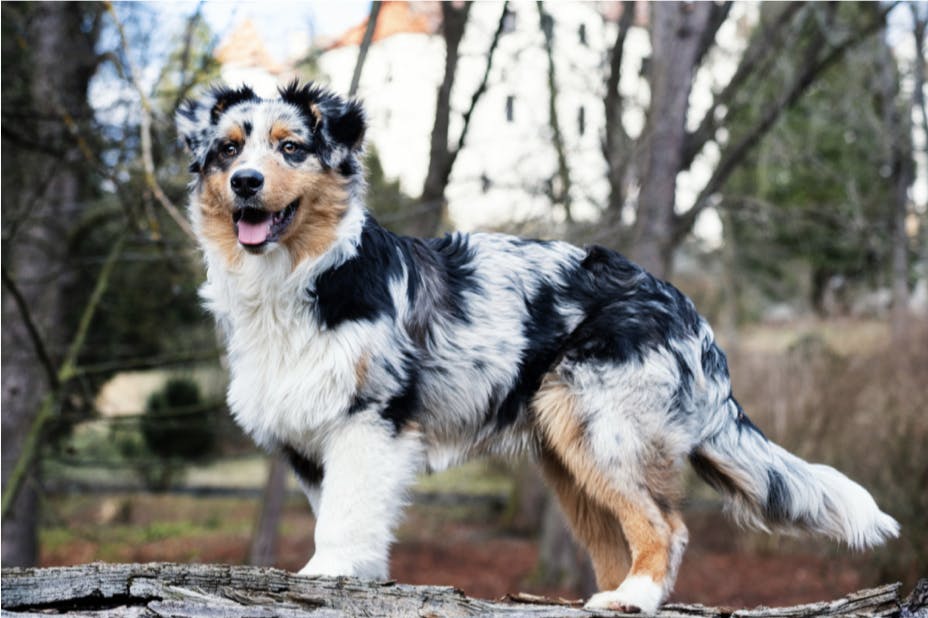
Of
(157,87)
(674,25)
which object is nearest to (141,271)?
(157,87)

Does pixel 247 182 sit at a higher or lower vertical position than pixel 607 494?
higher

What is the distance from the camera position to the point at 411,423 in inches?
193

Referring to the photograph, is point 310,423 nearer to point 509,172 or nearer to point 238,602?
point 238,602

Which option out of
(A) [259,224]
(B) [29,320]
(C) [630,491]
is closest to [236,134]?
(A) [259,224]

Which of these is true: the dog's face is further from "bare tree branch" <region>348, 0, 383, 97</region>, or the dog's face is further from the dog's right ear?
"bare tree branch" <region>348, 0, 383, 97</region>

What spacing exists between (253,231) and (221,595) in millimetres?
1655

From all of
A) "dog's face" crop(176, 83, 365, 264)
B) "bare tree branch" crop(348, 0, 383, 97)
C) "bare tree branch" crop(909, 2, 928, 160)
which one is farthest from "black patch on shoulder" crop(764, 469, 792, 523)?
"bare tree branch" crop(909, 2, 928, 160)

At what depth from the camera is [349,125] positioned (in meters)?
Answer: 5.08

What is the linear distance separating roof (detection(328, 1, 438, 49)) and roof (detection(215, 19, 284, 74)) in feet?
2.00

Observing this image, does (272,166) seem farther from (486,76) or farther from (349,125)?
(486,76)

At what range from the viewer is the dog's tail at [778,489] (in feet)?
15.9

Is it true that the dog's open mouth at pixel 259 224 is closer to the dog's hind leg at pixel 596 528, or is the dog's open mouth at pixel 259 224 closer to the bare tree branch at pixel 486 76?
the dog's hind leg at pixel 596 528

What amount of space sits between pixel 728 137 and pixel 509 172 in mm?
5411

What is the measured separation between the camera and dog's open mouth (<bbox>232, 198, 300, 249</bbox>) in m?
4.70
